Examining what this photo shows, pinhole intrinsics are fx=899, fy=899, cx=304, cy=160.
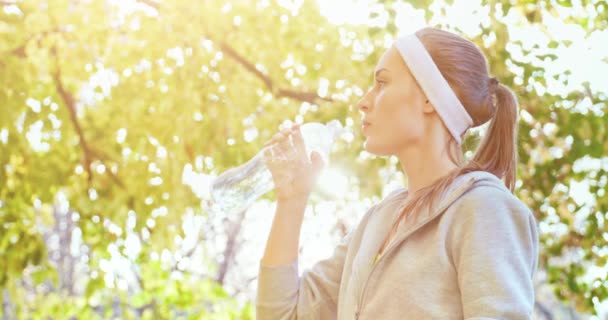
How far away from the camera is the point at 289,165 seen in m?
1.94

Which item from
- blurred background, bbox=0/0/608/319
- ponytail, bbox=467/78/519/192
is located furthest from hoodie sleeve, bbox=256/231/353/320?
blurred background, bbox=0/0/608/319

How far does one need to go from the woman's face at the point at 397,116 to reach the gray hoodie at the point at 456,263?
5.9 inches

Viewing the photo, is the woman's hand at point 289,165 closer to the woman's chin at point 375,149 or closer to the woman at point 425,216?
the woman at point 425,216

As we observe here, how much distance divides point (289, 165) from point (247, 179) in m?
0.51

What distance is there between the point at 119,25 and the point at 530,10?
267cm

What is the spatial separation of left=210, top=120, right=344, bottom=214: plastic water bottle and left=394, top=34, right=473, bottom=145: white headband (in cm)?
51

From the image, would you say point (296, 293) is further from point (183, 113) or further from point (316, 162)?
point (183, 113)

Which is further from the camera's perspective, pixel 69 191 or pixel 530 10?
pixel 69 191

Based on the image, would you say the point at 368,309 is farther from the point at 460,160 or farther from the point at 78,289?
the point at 78,289

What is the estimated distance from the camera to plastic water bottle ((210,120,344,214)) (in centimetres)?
231

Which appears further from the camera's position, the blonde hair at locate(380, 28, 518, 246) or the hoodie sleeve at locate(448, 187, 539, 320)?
the blonde hair at locate(380, 28, 518, 246)

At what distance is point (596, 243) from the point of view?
205 inches

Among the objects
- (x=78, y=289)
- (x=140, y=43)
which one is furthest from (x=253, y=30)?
(x=78, y=289)

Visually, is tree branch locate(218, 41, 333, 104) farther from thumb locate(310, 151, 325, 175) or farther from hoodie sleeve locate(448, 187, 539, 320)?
hoodie sleeve locate(448, 187, 539, 320)
